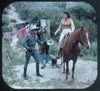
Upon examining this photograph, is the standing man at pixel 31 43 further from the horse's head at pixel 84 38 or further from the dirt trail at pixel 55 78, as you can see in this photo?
the horse's head at pixel 84 38

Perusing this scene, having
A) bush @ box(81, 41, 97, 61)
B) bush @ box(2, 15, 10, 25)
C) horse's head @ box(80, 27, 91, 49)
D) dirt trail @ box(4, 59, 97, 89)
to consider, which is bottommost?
dirt trail @ box(4, 59, 97, 89)

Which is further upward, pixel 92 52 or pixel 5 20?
pixel 5 20

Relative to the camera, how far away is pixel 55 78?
3.27 meters

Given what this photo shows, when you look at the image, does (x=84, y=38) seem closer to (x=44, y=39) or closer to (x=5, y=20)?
(x=44, y=39)

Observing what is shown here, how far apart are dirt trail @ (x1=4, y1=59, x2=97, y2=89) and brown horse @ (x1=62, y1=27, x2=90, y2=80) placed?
11cm

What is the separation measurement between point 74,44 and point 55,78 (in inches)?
19.8

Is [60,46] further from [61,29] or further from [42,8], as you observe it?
[42,8]

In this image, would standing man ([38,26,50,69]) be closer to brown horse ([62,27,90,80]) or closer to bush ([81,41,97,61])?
brown horse ([62,27,90,80])

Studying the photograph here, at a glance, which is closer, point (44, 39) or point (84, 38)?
point (84, 38)

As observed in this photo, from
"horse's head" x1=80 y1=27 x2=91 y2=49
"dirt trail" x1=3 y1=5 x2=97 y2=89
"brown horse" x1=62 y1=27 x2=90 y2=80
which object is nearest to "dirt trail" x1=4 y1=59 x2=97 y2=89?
"dirt trail" x1=3 y1=5 x2=97 y2=89

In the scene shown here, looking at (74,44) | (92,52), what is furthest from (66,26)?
(92,52)

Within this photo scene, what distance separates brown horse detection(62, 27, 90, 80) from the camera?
3.15 meters

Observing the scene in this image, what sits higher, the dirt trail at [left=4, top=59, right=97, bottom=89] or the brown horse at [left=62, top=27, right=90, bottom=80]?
the brown horse at [left=62, top=27, right=90, bottom=80]

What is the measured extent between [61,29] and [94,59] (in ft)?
1.89
